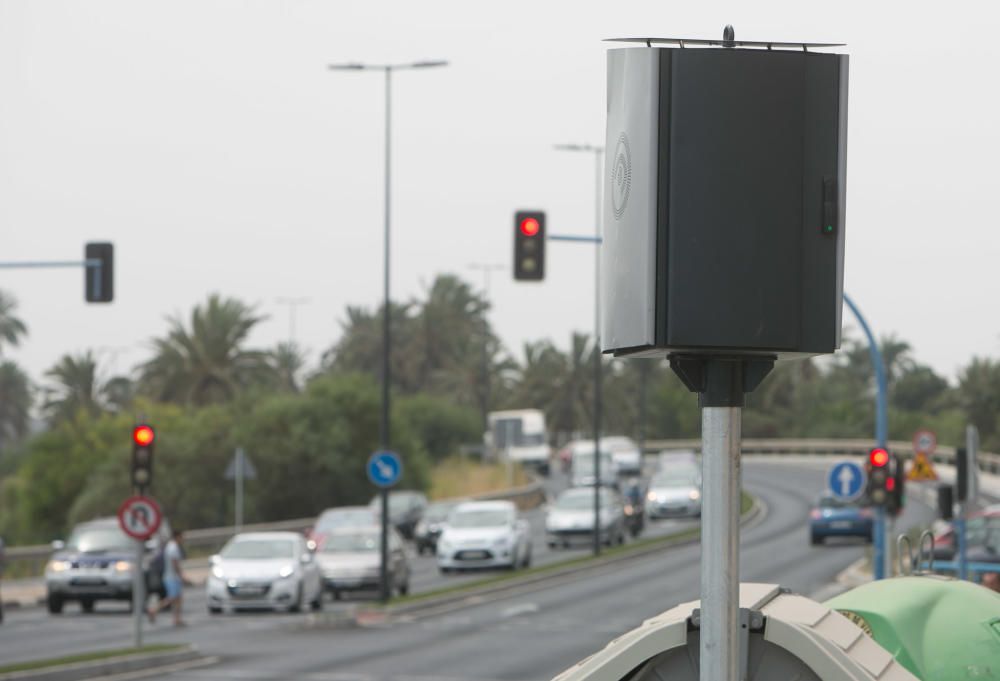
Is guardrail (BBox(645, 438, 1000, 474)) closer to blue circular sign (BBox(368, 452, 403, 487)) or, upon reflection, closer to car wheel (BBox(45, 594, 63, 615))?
blue circular sign (BBox(368, 452, 403, 487))

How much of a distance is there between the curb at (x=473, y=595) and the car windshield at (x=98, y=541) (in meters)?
4.83

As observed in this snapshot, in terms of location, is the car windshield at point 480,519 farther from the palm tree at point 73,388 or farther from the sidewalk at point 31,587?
the palm tree at point 73,388

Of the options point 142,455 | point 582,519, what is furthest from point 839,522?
point 142,455

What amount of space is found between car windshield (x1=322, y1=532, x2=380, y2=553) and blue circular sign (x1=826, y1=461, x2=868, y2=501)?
31.6ft

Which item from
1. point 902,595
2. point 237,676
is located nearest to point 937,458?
point 237,676

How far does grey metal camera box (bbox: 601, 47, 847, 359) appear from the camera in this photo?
Result: 13.1ft

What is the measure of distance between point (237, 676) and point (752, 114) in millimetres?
19140

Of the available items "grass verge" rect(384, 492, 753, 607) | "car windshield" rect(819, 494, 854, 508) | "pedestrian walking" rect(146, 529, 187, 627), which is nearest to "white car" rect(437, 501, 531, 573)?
"grass verge" rect(384, 492, 753, 607)

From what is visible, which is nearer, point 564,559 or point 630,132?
point 630,132

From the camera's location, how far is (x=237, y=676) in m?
22.3

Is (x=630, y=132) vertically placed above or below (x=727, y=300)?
above

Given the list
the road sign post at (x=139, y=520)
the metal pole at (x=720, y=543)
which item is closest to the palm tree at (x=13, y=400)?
the road sign post at (x=139, y=520)

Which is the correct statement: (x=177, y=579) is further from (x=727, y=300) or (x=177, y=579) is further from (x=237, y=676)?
(x=727, y=300)

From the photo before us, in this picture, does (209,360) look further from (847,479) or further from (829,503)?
(847,479)
